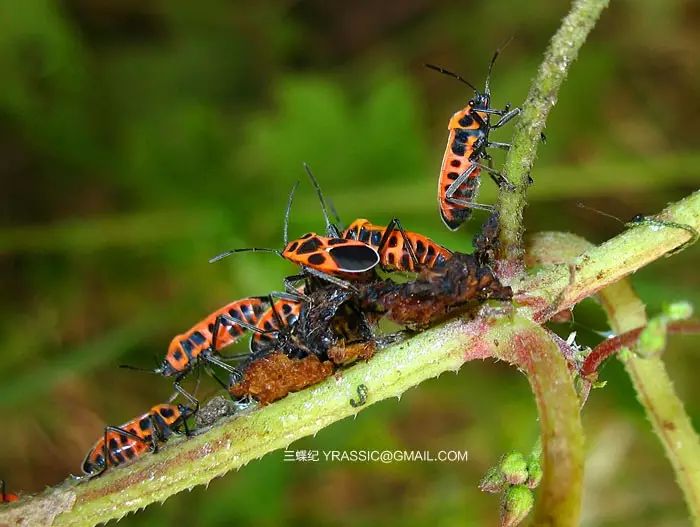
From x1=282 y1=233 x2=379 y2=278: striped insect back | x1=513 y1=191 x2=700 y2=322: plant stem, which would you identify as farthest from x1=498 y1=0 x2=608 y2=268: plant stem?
x1=282 y1=233 x2=379 y2=278: striped insect back

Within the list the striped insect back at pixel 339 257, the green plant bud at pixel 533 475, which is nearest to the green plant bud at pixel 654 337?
the green plant bud at pixel 533 475

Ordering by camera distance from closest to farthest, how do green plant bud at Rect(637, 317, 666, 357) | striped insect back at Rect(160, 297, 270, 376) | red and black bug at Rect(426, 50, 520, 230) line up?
green plant bud at Rect(637, 317, 666, 357)
red and black bug at Rect(426, 50, 520, 230)
striped insect back at Rect(160, 297, 270, 376)

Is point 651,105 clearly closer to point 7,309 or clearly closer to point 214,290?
point 214,290

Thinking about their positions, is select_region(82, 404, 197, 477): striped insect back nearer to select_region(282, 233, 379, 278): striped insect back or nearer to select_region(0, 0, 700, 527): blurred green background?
select_region(282, 233, 379, 278): striped insect back

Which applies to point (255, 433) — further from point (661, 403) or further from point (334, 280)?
point (661, 403)

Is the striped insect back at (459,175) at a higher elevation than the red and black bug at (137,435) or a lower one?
higher

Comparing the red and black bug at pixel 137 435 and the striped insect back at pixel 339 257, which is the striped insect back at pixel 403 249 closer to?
the striped insect back at pixel 339 257

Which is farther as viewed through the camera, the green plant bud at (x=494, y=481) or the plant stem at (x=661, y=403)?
the plant stem at (x=661, y=403)

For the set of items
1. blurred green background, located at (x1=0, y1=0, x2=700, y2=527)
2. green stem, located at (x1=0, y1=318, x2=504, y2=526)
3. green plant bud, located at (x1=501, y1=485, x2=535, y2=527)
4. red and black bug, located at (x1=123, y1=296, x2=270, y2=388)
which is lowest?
green plant bud, located at (x1=501, y1=485, x2=535, y2=527)
